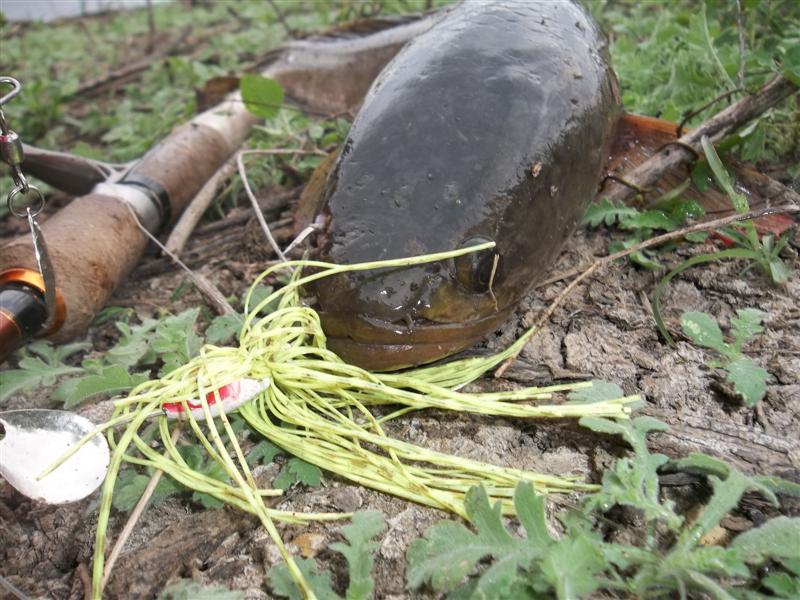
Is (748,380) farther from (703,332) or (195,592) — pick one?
(195,592)

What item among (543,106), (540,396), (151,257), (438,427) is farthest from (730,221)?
(151,257)

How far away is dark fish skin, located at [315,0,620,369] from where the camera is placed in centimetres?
189

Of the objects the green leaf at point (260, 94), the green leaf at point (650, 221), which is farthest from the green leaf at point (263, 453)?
the green leaf at point (260, 94)

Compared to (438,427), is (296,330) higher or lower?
higher

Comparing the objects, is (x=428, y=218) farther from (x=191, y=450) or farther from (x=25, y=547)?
(x=25, y=547)

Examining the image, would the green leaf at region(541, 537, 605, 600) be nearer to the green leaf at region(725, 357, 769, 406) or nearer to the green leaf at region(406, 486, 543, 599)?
the green leaf at region(406, 486, 543, 599)

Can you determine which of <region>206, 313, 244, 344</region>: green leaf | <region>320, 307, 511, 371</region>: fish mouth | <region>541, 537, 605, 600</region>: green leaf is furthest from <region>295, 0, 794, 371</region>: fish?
<region>541, 537, 605, 600</region>: green leaf

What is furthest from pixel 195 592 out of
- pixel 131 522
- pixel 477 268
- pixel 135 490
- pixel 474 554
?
pixel 477 268

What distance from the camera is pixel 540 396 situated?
1860 millimetres

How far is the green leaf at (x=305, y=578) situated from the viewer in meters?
1.48

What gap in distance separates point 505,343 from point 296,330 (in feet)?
2.26

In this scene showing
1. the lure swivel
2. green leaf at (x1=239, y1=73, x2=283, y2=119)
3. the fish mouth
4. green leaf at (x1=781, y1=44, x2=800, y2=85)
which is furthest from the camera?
green leaf at (x1=239, y1=73, x2=283, y2=119)

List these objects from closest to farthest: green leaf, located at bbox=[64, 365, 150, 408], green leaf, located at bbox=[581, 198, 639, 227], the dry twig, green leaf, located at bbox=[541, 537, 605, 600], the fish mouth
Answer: green leaf, located at bbox=[541, 537, 605, 600] < the dry twig < the fish mouth < green leaf, located at bbox=[64, 365, 150, 408] < green leaf, located at bbox=[581, 198, 639, 227]

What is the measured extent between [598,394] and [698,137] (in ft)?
A: 4.65
